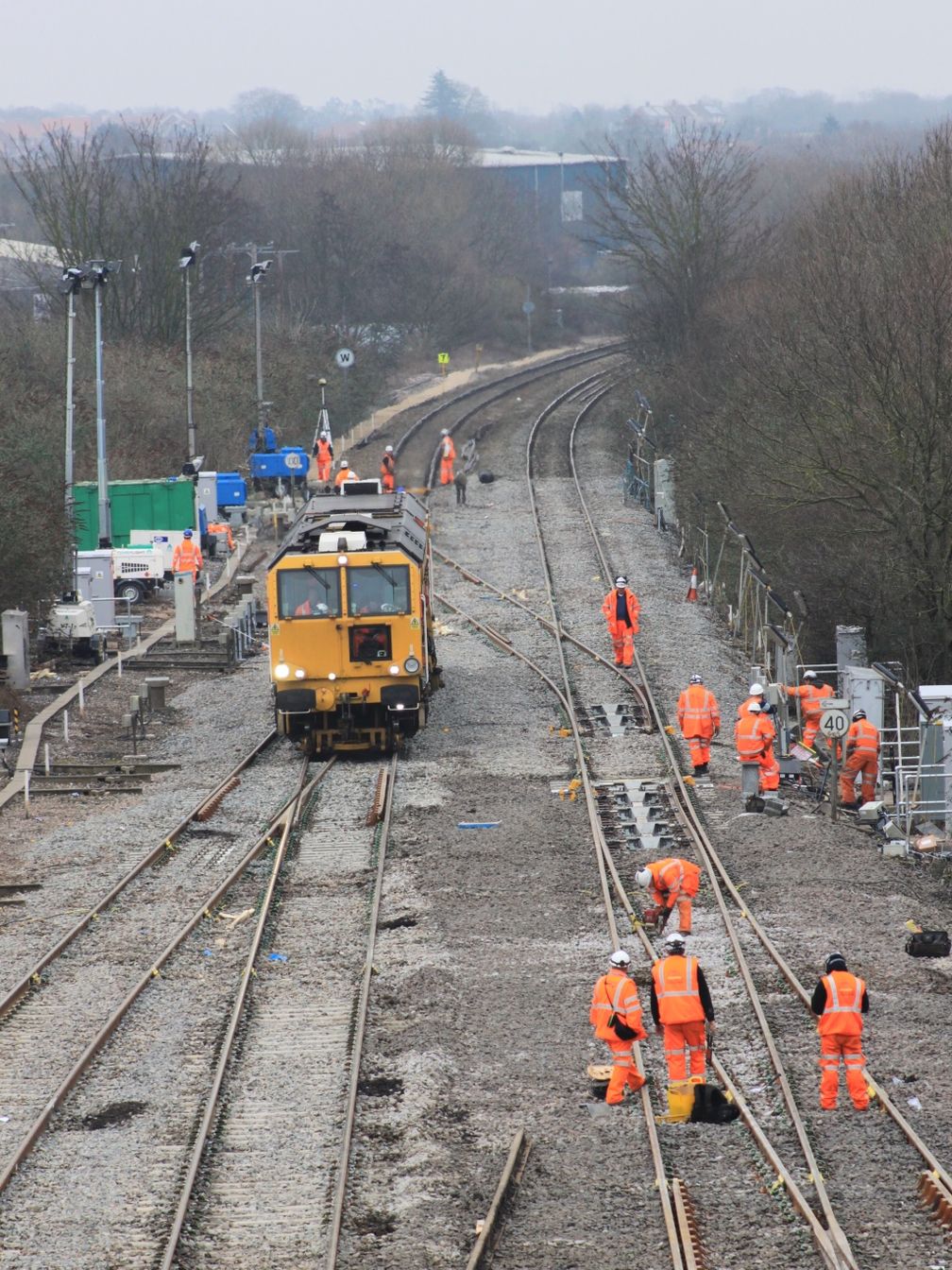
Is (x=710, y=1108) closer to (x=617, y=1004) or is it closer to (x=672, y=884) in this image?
(x=617, y=1004)

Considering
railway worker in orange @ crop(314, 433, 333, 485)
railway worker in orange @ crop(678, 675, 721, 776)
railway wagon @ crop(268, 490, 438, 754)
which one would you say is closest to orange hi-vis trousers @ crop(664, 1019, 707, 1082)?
railway worker in orange @ crop(678, 675, 721, 776)

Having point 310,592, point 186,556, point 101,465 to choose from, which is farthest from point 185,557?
point 310,592

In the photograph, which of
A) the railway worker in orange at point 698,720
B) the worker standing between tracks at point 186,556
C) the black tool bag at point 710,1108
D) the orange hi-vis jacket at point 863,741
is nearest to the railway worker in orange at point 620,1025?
the black tool bag at point 710,1108

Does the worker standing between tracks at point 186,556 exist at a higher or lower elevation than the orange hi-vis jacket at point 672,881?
higher

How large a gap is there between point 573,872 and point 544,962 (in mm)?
2754

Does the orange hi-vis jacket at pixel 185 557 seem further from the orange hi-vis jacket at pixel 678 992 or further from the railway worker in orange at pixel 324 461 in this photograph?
the orange hi-vis jacket at pixel 678 992

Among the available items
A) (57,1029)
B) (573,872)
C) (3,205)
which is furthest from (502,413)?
(3,205)

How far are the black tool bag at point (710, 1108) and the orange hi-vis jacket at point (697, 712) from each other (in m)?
9.70

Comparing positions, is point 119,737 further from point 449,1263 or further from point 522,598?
point 449,1263

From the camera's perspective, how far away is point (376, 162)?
340 ft

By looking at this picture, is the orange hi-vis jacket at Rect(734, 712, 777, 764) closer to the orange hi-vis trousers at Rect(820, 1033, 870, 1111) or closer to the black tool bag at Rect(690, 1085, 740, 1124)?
the orange hi-vis trousers at Rect(820, 1033, 870, 1111)

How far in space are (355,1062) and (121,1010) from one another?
2.12 meters

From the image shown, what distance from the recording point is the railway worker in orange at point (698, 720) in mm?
20734

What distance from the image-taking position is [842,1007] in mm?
11289
